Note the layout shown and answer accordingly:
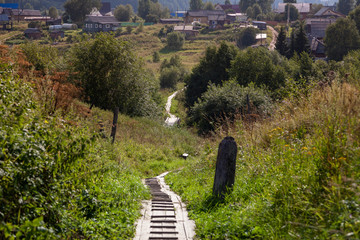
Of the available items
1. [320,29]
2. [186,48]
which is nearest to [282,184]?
[320,29]

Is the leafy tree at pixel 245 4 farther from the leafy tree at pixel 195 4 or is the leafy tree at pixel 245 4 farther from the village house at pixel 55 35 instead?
the village house at pixel 55 35

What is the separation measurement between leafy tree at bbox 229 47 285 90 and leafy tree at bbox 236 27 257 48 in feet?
149

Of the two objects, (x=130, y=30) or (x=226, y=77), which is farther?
(x=130, y=30)

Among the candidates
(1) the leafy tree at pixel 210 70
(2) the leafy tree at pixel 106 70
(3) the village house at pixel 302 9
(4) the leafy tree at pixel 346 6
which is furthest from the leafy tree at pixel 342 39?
(4) the leafy tree at pixel 346 6

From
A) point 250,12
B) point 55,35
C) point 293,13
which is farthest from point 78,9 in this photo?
point 293,13

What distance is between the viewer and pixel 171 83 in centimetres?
6262

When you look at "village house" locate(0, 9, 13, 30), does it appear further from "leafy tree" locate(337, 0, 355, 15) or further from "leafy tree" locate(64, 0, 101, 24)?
"leafy tree" locate(337, 0, 355, 15)

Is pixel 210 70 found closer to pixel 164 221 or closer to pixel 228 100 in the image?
pixel 228 100

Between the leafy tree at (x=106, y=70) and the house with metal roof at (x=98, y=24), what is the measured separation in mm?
77692

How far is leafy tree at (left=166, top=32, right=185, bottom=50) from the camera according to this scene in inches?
3492

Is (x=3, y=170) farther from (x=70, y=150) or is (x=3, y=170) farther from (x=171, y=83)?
(x=171, y=83)

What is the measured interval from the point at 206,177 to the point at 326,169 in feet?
15.9

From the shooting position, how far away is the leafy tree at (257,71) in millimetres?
38438

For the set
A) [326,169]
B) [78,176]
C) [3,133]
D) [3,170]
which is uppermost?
[3,133]
